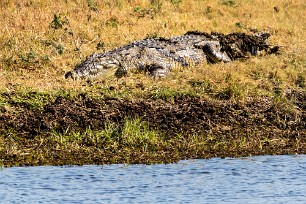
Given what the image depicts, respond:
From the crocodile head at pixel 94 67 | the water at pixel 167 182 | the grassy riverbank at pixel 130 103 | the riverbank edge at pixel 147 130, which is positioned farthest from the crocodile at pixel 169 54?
the water at pixel 167 182

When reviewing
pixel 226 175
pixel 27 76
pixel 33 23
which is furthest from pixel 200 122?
pixel 33 23

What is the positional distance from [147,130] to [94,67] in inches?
A: 118

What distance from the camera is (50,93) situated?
1234 centimetres

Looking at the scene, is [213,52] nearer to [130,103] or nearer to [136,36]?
[136,36]

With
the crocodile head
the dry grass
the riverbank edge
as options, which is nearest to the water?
the riverbank edge

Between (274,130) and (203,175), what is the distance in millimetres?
2237

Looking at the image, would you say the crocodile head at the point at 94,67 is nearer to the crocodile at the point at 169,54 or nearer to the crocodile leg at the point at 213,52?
the crocodile at the point at 169,54

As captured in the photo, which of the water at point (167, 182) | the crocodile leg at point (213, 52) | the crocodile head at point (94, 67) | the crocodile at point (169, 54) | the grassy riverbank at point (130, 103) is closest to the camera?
the water at point (167, 182)

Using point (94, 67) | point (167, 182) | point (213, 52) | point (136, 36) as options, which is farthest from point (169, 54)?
point (167, 182)

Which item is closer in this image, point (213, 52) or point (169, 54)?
point (169, 54)

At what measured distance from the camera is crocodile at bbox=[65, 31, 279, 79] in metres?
14.0

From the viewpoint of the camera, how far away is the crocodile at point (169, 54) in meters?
14.0

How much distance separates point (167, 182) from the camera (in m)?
9.37

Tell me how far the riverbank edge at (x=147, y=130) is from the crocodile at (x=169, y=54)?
1673 millimetres
